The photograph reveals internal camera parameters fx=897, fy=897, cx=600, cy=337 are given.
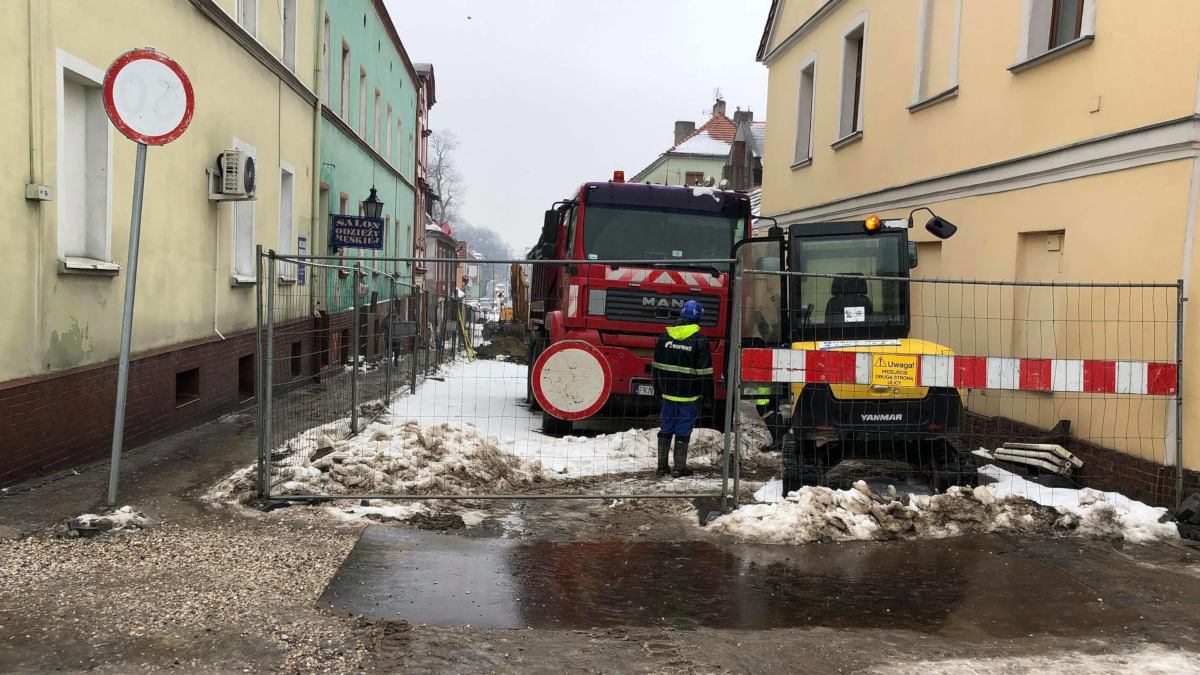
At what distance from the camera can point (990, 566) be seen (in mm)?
5648

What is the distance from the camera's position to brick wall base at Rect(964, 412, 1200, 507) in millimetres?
6672

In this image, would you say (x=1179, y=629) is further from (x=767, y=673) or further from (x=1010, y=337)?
(x=1010, y=337)

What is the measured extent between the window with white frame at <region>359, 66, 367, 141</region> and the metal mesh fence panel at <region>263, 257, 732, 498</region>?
9511mm

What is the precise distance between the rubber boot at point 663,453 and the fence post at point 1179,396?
3.90 metres

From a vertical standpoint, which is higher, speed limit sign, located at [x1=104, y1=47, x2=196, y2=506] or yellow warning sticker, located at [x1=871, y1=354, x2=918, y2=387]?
speed limit sign, located at [x1=104, y1=47, x2=196, y2=506]

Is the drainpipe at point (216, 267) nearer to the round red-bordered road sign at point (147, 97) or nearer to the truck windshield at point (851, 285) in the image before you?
the round red-bordered road sign at point (147, 97)

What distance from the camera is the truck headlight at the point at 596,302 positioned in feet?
32.4

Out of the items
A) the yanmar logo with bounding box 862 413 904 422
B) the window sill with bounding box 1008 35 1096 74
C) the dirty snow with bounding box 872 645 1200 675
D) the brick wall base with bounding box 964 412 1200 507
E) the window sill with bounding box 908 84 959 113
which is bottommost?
the dirty snow with bounding box 872 645 1200 675

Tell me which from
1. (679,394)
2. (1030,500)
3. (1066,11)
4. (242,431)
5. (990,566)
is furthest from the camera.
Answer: (242,431)

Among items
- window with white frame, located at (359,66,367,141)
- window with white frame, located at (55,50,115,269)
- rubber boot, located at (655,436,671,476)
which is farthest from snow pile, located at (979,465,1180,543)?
window with white frame, located at (359,66,367,141)

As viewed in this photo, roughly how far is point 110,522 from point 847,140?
11.5m

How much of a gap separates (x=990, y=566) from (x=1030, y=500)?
1.28 metres

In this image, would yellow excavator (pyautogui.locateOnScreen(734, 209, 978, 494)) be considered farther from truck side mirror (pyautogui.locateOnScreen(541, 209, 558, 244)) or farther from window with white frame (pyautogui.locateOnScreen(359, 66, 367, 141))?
window with white frame (pyautogui.locateOnScreen(359, 66, 367, 141))

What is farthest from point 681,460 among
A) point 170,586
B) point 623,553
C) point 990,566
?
point 170,586
